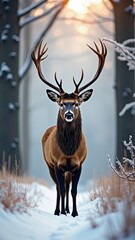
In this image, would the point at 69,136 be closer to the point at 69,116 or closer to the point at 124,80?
the point at 69,116

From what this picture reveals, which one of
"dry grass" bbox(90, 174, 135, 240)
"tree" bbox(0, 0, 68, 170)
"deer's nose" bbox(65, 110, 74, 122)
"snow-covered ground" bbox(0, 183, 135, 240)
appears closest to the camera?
"dry grass" bbox(90, 174, 135, 240)

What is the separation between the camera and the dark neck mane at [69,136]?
5.94 m

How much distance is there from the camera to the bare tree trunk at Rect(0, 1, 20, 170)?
34.8 ft

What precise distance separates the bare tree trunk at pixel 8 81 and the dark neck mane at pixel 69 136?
4.70 meters

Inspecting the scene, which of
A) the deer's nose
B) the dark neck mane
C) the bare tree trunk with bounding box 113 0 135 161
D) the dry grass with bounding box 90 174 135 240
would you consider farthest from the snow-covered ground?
the bare tree trunk with bounding box 113 0 135 161

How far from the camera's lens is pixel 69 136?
597 centimetres

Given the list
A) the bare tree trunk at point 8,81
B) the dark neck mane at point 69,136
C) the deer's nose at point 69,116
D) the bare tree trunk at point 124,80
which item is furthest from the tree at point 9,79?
the deer's nose at point 69,116

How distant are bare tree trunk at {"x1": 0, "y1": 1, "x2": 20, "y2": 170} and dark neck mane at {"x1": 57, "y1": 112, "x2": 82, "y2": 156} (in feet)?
15.4

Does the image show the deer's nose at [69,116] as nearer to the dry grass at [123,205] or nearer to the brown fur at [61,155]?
the brown fur at [61,155]

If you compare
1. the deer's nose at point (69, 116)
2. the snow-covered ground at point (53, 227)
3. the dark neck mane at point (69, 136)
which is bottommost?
the snow-covered ground at point (53, 227)

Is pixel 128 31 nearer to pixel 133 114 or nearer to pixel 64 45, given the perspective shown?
pixel 133 114

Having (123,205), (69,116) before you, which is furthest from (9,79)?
(123,205)

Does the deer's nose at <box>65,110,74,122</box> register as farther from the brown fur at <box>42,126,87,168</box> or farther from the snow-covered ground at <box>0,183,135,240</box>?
the snow-covered ground at <box>0,183,135,240</box>

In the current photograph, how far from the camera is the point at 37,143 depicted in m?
36.7
